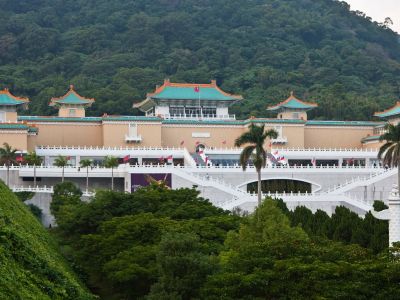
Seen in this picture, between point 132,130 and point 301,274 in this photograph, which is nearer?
point 301,274

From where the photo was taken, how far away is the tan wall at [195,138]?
247ft

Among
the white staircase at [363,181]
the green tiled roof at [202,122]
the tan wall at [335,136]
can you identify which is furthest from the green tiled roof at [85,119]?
the white staircase at [363,181]

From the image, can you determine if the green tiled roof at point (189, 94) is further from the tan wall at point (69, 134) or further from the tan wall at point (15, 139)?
the tan wall at point (15, 139)

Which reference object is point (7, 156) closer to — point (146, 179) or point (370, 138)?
point (146, 179)

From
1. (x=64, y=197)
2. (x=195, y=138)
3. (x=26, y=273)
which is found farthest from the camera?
(x=195, y=138)

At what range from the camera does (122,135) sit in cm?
7344

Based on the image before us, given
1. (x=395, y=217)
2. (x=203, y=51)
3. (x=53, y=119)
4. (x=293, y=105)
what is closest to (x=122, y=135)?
(x=53, y=119)

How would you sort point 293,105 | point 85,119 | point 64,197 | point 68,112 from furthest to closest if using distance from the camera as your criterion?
point 293,105, point 68,112, point 85,119, point 64,197

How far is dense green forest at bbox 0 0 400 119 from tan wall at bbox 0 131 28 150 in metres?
27.1

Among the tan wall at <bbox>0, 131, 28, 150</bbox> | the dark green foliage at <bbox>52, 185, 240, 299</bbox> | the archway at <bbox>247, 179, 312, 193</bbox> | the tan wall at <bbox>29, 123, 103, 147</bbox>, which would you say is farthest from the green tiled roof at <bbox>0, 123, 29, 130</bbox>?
the dark green foliage at <bbox>52, 185, 240, 299</bbox>

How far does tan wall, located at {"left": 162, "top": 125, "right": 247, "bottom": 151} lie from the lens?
75.2 m

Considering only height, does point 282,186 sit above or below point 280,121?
below

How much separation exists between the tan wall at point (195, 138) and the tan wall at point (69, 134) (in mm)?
5118

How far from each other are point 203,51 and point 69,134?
57294 mm
